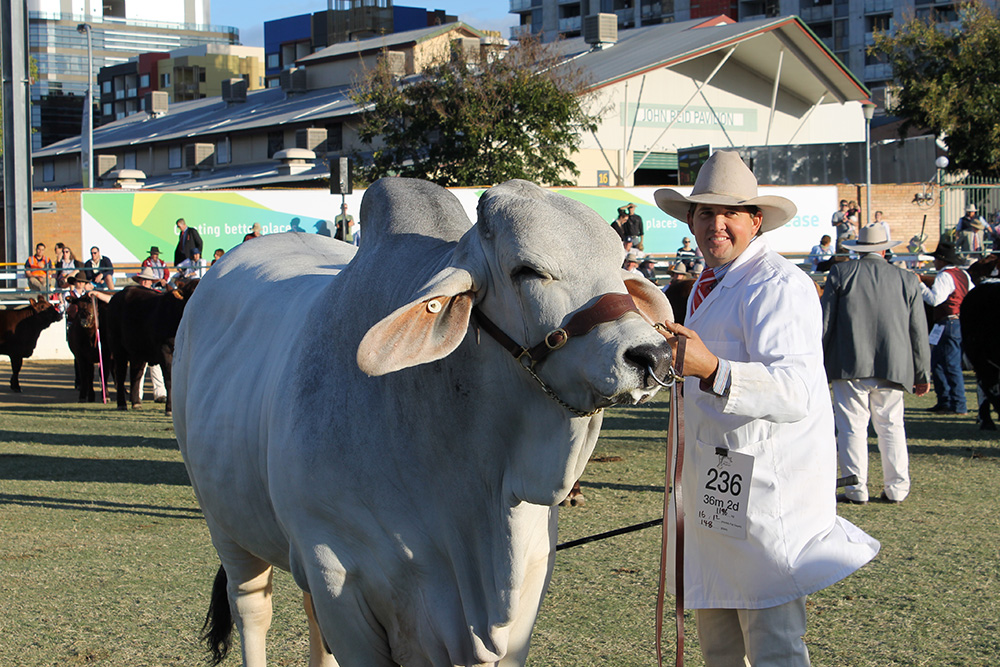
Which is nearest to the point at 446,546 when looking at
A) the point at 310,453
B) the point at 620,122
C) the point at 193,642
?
the point at 310,453

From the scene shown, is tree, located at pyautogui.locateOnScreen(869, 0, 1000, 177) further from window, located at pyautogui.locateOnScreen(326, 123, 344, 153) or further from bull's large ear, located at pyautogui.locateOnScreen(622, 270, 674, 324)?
bull's large ear, located at pyautogui.locateOnScreen(622, 270, 674, 324)

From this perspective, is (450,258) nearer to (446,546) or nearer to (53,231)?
(446,546)

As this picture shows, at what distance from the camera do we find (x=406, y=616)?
2904 millimetres

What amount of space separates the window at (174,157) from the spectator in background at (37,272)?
2544 cm

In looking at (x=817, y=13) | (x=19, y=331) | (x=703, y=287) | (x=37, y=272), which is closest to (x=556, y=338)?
(x=703, y=287)

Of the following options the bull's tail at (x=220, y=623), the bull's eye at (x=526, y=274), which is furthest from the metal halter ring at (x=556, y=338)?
the bull's tail at (x=220, y=623)

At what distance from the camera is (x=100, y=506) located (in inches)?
315

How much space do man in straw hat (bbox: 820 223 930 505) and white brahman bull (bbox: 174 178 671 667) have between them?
5.11 meters

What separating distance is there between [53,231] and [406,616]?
24611mm

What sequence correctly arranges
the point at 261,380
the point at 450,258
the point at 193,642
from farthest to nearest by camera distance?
the point at 193,642 → the point at 261,380 → the point at 450,258

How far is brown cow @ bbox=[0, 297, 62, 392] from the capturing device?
53.7ft

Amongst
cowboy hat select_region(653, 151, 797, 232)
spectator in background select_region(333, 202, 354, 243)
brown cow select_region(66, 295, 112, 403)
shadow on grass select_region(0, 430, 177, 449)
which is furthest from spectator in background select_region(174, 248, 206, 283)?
cowboy hat select_region(653, 151, 797, 232)

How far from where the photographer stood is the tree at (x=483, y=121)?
30047 millimetres

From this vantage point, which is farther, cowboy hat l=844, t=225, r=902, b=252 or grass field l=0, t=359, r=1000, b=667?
cowboy hat l=844, t=225, r=902, b=252
